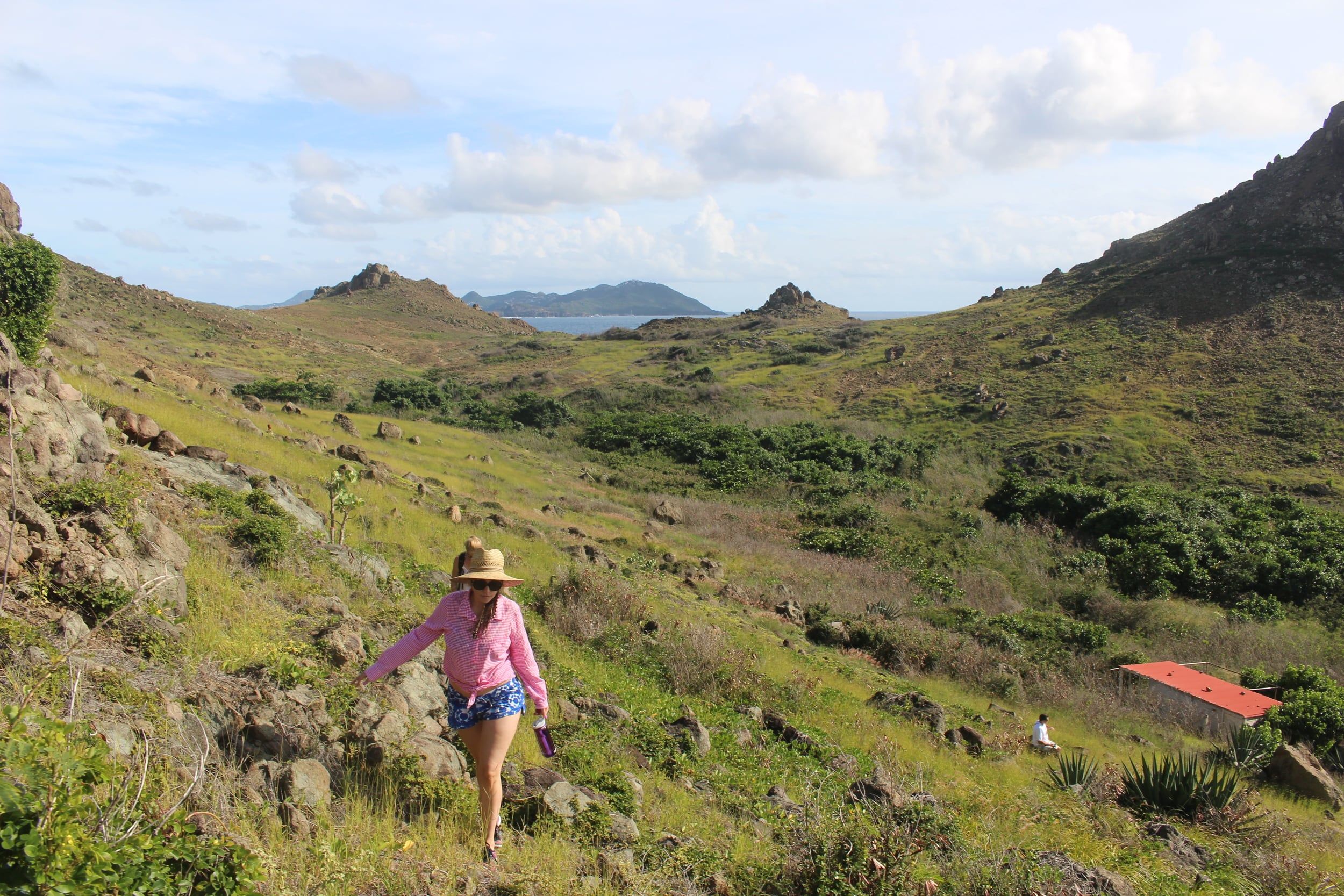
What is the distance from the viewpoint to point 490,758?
3852 millimetres

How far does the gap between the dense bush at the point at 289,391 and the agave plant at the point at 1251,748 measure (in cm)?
3674

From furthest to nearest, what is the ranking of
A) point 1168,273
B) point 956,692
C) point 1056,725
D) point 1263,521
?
1. point 1168,273
2. point 1263,521
3. point 956,692
4. point 1056,725

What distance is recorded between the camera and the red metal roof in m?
11.1

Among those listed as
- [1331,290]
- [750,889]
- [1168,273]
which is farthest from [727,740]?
[1168,273]

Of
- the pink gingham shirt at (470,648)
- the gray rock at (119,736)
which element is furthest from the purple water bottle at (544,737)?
the gray rock at (119,736)

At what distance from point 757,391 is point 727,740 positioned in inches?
1733

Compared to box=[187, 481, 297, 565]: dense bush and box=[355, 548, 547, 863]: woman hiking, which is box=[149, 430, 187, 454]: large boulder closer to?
box=[187, 481, 297, 565]: dense bush

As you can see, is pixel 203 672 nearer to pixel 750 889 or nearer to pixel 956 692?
pixel 750 889

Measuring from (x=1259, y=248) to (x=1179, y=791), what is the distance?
5403cm

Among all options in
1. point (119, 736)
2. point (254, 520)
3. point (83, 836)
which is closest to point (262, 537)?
point (254, 520)

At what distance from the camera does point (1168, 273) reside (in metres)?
49.9

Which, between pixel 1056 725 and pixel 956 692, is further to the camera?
pixel 956 692

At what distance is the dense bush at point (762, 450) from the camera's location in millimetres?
30906

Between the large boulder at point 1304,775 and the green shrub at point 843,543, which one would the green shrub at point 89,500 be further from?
the green shrub at point 843,543
